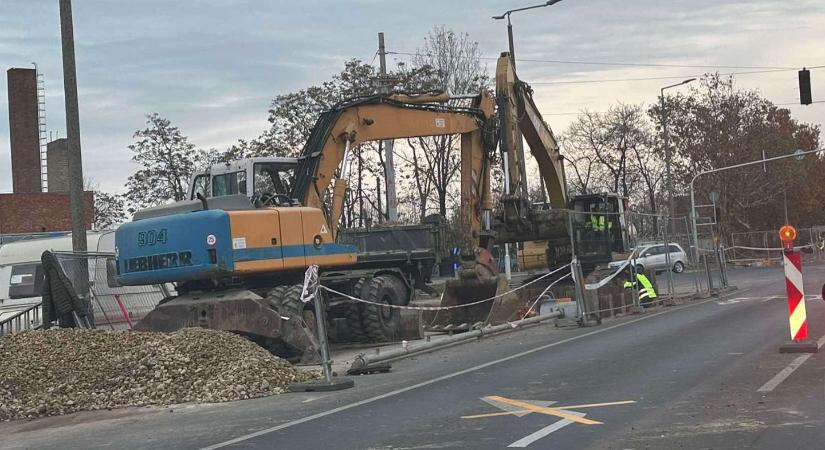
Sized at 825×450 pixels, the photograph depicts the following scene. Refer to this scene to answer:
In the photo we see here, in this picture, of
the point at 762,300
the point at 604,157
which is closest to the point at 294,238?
the point at 762,300

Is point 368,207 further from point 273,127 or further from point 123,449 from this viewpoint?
point 123,449

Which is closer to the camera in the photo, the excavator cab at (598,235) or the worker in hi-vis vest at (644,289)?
the worker in hi-vis vest at (644,289)

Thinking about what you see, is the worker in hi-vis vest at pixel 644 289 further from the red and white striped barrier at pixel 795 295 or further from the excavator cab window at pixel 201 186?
the excavator cab window at pixel 201 186

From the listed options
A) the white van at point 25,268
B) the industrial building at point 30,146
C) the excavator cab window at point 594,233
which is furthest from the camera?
the industrial building at point 30,146

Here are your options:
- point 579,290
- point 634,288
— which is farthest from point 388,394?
point 634,288

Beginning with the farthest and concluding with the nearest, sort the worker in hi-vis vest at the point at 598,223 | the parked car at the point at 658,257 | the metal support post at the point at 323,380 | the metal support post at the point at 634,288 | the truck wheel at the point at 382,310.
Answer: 1. the parked car at the point at 658,257
2. the worker in hi-vis vest at the point at 598,223
3. the metal support post at the point at 634,288
4. the truck wheel at the point at 382,310
5. the metal support post at the point at 323,380

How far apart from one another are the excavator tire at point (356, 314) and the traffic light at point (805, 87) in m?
18.7

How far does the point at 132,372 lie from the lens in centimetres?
1256

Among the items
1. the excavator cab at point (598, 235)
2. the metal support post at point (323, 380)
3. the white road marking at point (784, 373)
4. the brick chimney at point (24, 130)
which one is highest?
the brick chimney at point (24, 130)

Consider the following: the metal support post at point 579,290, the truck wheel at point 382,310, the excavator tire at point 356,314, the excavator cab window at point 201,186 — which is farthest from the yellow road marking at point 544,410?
the excavator cab window at point 201,186

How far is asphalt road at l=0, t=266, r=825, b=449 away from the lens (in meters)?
7.75

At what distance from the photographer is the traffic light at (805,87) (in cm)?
2972

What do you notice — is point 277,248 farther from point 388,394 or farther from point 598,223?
point 598,223

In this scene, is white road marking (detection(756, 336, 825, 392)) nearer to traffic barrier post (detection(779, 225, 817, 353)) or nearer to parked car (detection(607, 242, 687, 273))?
traffic barrier post (detection(779, 225, 817, 353))
